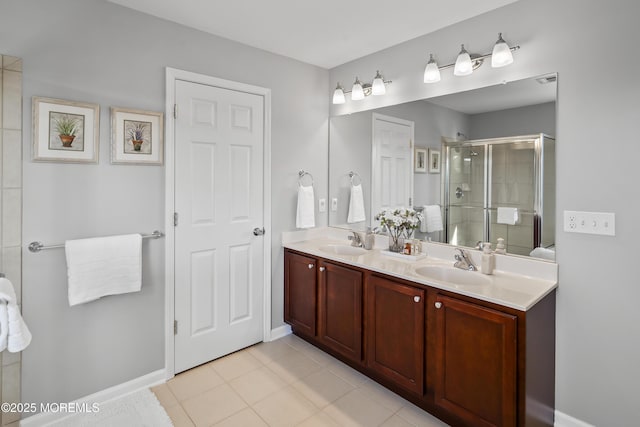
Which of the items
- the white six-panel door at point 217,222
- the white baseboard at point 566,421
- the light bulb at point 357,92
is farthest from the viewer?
the light bulb at point 357,92

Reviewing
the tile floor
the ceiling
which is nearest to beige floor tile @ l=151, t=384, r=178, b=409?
the tile floor

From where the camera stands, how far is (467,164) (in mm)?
2322

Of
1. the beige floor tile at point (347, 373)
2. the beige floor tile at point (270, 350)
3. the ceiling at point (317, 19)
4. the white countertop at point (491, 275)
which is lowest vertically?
the beige floor tile at point (347, 373)

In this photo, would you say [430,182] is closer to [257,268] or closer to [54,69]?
[257,268]

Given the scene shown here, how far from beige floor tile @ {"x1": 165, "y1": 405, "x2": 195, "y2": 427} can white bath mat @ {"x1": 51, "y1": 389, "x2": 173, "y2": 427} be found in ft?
0.08

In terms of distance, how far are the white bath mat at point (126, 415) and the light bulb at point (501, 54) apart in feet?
9.29

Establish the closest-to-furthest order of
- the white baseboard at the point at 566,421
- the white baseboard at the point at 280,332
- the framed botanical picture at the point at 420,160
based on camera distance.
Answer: the white baseboard at the point at 566,421, the framed botanical picture at the point at 420,160, the white baseboard at the point at 280,332

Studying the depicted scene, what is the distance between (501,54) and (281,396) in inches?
98.5

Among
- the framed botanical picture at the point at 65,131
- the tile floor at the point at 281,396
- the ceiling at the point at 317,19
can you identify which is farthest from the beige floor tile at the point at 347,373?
the ceiling at the point at 317,19

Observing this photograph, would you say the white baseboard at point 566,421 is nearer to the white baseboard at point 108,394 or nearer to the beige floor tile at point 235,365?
the beige floor tile at point 235,365

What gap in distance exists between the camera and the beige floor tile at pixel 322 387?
2205 millimetres

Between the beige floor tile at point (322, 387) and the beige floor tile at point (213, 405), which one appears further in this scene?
the beige floor tile at point (322, 387)

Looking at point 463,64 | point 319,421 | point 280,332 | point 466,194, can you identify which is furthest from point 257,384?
point 463,64

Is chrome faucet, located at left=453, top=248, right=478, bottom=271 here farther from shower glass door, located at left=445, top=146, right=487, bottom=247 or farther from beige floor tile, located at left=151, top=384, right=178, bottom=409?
beige floor tile, located at left=151, top=384, right=178, bottom=409
